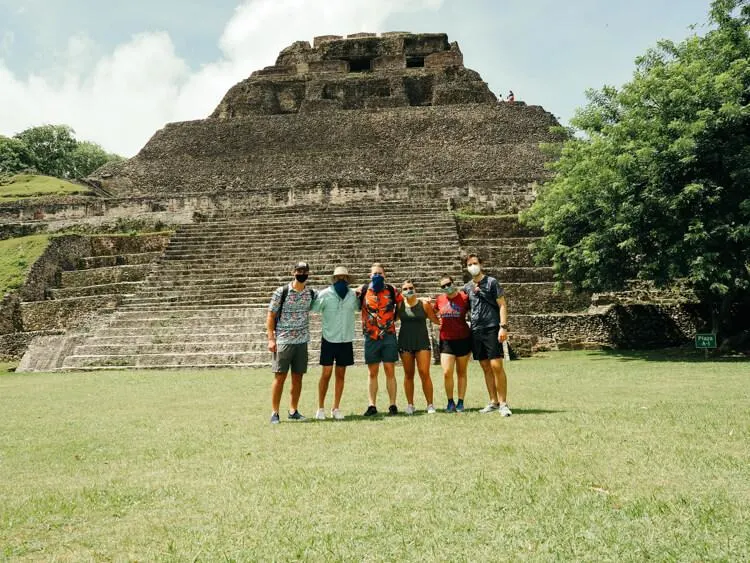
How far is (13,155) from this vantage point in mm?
41406

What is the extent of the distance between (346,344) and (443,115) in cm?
2373

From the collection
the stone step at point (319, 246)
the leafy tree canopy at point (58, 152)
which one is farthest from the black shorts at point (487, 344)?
the leafy tree canopy at point (58, 152)

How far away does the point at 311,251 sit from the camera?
57.0 feet

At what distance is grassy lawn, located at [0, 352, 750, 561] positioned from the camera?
2.85 m

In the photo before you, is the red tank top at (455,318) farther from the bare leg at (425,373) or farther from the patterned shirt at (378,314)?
the patterned shirt at (378,314)

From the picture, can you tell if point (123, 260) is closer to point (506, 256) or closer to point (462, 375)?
point (506, 256)

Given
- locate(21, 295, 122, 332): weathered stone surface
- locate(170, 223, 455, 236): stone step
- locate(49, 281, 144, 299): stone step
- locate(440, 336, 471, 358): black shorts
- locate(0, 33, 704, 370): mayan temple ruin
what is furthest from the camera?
locate(170, 223, 455, 236): stone step

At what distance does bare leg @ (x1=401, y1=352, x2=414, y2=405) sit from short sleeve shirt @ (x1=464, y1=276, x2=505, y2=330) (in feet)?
2.26

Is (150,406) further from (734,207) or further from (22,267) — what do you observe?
(22,267)

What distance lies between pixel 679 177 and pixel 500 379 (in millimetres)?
8008

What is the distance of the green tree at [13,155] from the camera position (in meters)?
40.8

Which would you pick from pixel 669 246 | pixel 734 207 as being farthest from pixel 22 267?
pixel 734 207

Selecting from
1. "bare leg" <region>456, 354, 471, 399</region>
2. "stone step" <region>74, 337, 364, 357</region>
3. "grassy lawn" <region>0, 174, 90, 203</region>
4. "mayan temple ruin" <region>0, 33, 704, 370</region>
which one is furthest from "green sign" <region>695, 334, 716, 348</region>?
"grassy lawn" <region>0, 174, 90, 203</region>

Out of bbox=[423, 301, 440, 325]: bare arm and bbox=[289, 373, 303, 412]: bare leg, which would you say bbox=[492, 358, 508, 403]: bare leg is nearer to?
bbox=[423, 301, 440, 325]: bare arm
